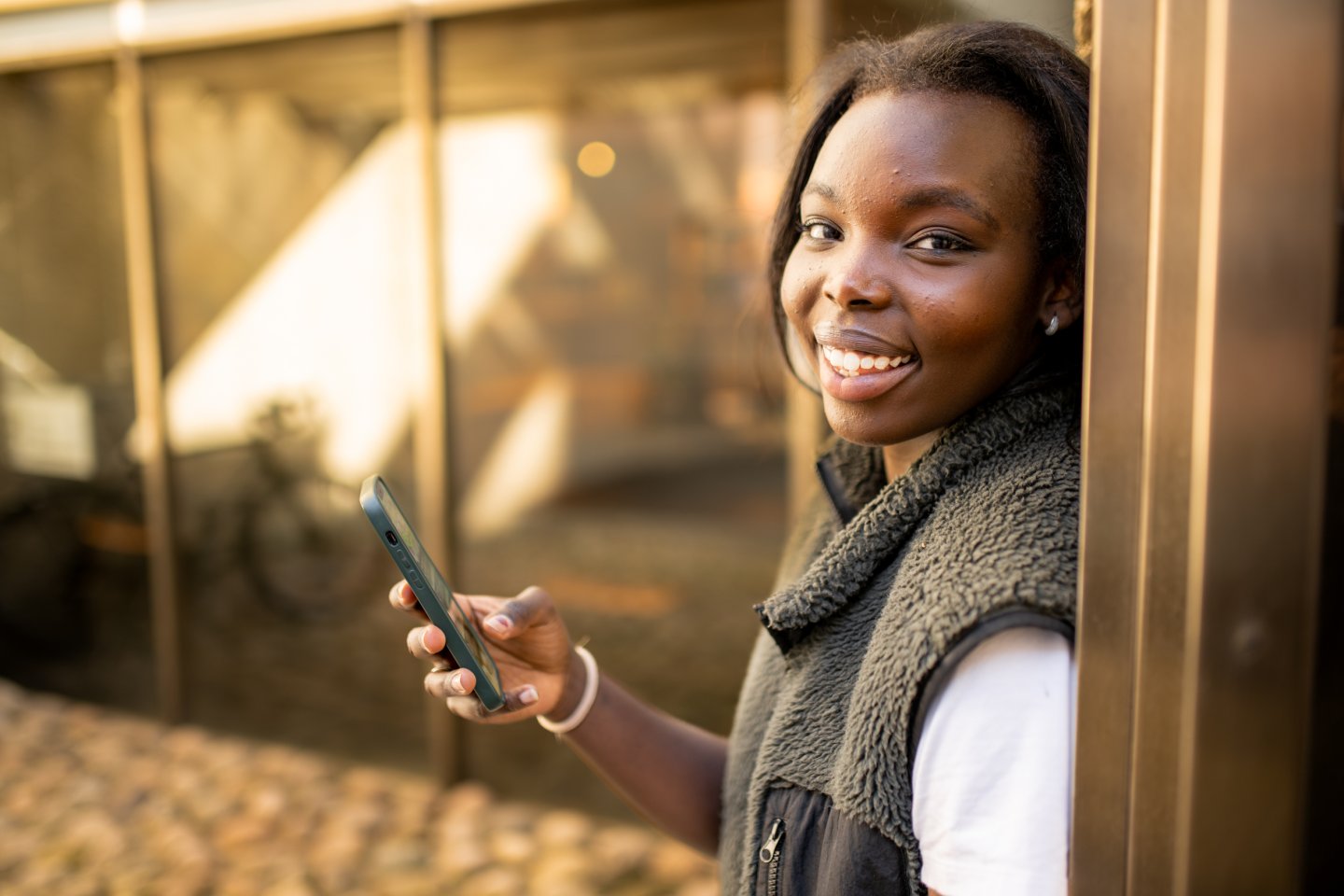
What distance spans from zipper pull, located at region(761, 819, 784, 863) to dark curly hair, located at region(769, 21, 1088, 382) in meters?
0.46

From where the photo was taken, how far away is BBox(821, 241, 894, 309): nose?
96 centimetres

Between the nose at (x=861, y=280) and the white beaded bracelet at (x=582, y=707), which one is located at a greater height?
the nose at (x=861, y=280)

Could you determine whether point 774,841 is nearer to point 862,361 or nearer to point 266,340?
point 862,361

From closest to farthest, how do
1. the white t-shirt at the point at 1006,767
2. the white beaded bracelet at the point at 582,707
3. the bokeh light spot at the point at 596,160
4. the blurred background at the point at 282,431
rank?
1. the white t-shirt at the point at 1006,767
2. the white beaded bracelet at the point at 582,707
3. the blurred background at the point at 282,431
4. the bokeh light spot at the point at 596,160

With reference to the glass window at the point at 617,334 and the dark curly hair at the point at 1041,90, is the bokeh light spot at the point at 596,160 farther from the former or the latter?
the dark curly hair at the point at 1041,90

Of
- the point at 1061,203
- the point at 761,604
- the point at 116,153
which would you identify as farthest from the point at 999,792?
the point at 116,153

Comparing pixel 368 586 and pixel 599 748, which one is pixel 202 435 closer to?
pixel 368 586

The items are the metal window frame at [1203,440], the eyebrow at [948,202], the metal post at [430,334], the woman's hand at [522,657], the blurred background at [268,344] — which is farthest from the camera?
the blurred background at [268,344]

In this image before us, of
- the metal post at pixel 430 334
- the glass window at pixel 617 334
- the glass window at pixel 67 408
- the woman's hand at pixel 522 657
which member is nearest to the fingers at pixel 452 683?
the woman's hand at pixel 522 657

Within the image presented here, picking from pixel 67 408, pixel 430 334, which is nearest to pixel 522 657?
pixel 430 334

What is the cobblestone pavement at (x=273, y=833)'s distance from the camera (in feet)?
10.7

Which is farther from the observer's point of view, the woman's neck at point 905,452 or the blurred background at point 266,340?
the blurred background at point 266,340

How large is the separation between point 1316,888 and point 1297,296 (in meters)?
0.36

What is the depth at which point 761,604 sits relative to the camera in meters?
1.06
